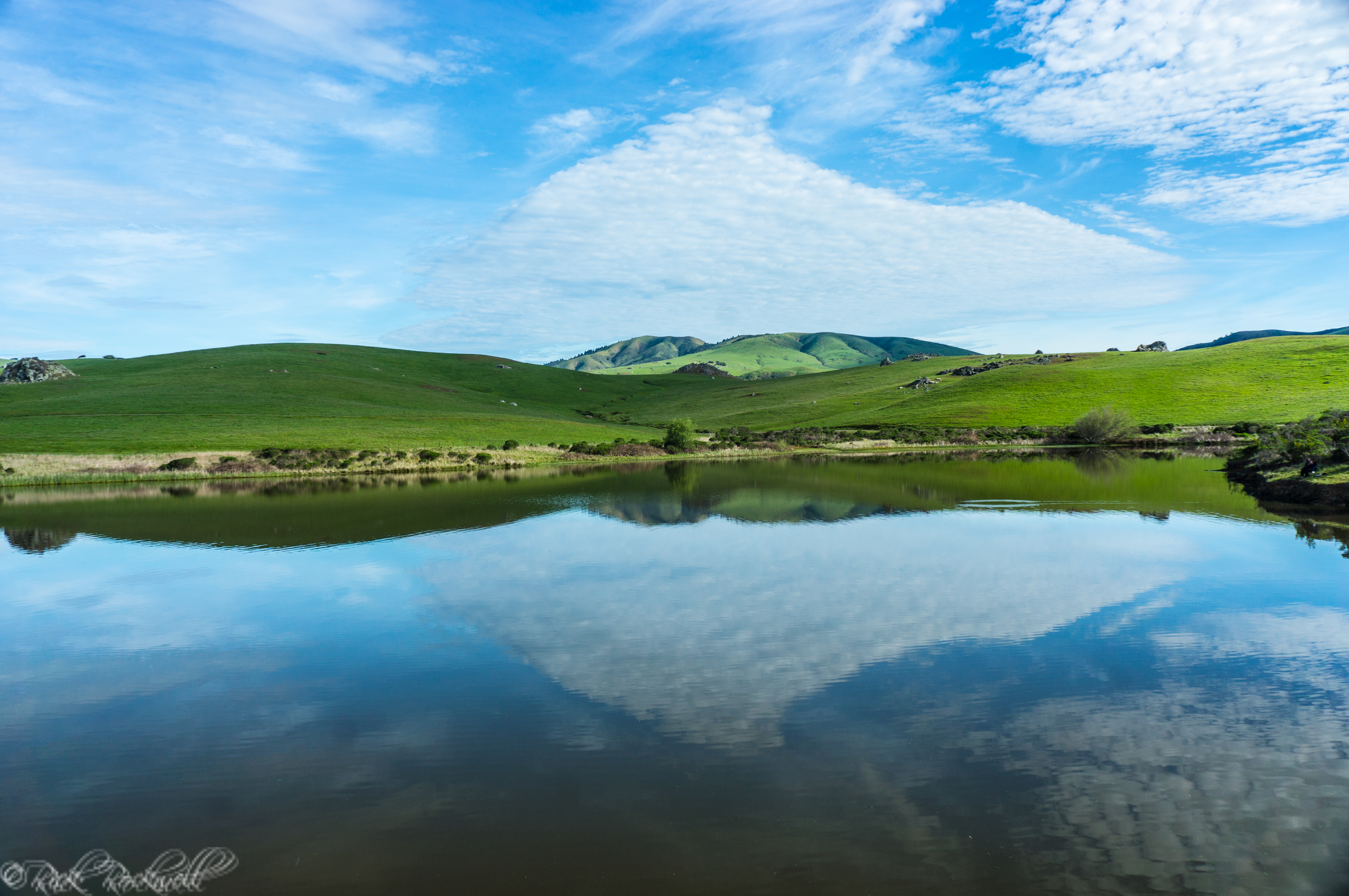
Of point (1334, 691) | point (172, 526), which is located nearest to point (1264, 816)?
point (1334, 691)

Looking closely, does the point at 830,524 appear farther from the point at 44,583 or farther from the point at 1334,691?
the point at 44,583

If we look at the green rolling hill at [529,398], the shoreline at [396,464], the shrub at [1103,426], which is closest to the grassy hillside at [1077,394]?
the green rolling hill at [529,398]

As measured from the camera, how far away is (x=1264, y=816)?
8141mm

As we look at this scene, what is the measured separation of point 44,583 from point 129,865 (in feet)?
Answer: 64.8

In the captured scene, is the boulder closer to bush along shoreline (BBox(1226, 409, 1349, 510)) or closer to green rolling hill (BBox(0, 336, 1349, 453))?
green rolling hill (BBox(0, 336, 1349, 453))

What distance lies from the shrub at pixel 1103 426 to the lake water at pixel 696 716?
2833 inches

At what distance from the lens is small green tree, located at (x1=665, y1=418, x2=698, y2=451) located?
277ft

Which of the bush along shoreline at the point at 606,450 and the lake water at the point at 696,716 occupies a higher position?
the bush along shoreline at the point at 606,450

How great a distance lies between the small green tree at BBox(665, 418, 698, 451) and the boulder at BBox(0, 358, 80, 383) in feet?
311

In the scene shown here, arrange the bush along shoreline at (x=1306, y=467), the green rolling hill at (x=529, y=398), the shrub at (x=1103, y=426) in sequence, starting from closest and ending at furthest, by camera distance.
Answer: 1. the bush along shoreline at (x=1306, y=467)
2. the green rolling hill at (x=529, y=398)
3. the shrub at (x=1103, y=426)

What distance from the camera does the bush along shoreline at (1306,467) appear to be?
112 ft

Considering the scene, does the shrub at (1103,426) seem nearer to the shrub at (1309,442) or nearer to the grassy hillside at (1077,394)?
the grassy hillside at (1077,394)

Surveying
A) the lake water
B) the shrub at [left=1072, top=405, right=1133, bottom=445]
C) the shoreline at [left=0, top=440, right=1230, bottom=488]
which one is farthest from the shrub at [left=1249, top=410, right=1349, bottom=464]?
the shrub at [left=1072, top=405, right=1133, bottom=445]

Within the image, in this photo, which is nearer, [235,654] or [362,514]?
[235,654]
